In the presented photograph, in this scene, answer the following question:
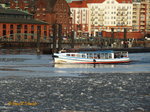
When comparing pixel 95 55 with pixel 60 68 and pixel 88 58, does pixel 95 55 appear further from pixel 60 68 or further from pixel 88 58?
pixel 60 68

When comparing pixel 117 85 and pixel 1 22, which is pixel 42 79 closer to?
pixel 117 85

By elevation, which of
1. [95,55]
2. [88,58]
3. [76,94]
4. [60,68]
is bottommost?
[60,68]

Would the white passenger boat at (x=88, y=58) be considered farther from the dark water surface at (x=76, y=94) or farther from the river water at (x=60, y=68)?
the dark water surface at (x=76, y=94)

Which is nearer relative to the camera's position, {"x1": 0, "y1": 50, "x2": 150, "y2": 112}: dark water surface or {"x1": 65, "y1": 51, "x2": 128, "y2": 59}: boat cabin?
{"x1": 0, "y1": 50, "x2": 150, "y2": 112}: dark water surface

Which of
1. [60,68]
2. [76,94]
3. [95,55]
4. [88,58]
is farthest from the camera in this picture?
[95,55]

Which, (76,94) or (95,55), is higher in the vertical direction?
(95,55)

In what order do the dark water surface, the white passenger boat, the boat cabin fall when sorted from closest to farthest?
the dark water surface, the white passenger boat, the boat cabin

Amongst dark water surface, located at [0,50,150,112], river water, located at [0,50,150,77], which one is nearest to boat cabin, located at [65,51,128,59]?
river water, located at [0,50,150,77]

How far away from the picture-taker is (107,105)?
38.2 meters

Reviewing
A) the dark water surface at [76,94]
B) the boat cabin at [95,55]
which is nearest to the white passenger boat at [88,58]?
the boat cabin at [95,55]

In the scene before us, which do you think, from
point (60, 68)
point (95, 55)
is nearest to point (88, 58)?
point (95, 55)

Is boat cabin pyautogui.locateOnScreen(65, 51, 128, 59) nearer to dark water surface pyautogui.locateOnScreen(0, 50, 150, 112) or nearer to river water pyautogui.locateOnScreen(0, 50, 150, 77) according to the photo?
river water pyautogui.locateOnScreen(0, 50, 150, 77)

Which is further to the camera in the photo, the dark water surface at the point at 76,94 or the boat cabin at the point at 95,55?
the boat cabin at the point at 95,55

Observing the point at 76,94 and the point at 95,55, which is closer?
the point at 76,94
